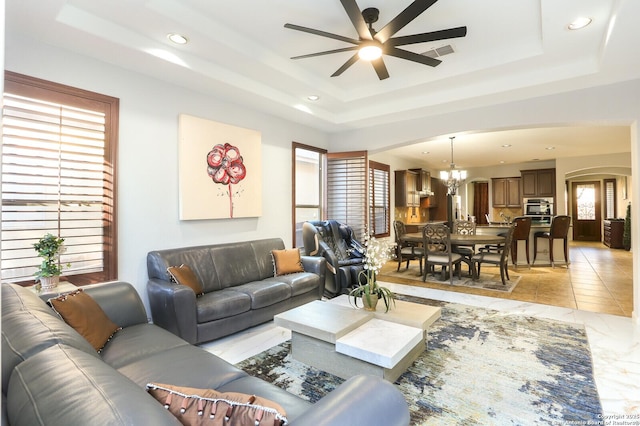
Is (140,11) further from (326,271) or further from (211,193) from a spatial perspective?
(326,271)

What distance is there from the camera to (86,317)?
208 cm

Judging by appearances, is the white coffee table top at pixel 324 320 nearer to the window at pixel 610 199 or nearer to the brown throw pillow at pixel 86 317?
the brown throw pillow at pixel 86 317

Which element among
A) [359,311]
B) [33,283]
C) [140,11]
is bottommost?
[359,311]

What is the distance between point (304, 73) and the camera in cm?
405

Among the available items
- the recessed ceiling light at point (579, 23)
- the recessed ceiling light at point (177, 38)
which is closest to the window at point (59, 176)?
the recessed ceiling light at point (177, 38)

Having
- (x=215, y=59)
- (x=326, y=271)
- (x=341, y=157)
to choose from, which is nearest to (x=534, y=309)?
(x=326, y=271)

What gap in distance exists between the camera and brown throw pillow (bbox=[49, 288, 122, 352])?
78.4 inches

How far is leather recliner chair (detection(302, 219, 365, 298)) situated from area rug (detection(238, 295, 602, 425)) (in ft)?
4.83

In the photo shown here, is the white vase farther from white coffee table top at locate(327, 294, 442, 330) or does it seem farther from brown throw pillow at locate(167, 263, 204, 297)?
white coffee table top at locate(327, 294, 442, 330)

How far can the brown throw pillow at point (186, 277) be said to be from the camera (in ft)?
10.2

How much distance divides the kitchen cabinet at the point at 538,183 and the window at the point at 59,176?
10.6 metres

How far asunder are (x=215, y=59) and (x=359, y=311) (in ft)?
9.60

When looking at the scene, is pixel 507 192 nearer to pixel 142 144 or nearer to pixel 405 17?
pixel 405 17

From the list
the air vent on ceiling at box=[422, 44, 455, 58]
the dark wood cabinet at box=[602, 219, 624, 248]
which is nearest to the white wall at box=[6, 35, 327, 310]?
the air vent on ceiling at box=[422, 44, 455, 58]
